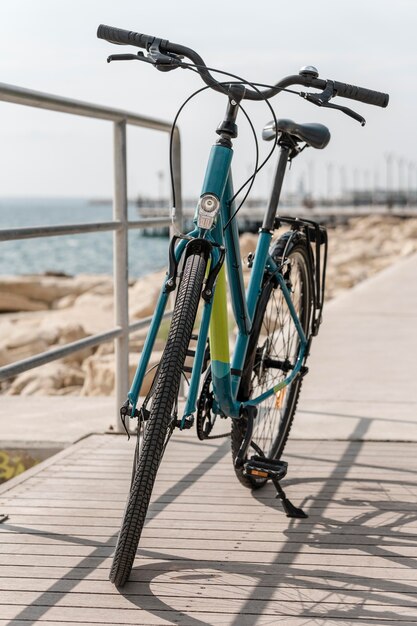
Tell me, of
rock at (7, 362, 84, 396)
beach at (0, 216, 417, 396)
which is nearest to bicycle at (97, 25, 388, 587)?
beach at (0, 216, 417, 396)

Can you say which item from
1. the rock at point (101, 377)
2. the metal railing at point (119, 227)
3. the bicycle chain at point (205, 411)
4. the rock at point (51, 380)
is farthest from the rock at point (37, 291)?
the bicycle chain at point (205, 411)

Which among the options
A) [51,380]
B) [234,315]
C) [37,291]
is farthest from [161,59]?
[37,291]

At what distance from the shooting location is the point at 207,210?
294 cm

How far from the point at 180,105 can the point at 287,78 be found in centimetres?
43

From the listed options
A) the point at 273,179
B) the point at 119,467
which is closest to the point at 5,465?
the point at 119,467

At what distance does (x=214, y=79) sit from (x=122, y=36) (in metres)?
0.29

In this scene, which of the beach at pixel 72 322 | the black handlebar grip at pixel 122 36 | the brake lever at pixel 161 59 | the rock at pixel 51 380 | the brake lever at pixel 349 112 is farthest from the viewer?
the rock at pixel 51 380

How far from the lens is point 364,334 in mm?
7973

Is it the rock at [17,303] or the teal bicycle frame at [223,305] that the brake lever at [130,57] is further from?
the rock at [17,303]

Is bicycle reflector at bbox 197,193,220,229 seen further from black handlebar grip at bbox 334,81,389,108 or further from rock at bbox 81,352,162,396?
rock at bbox 81,352,162,396

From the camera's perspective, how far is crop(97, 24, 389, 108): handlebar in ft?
9.69

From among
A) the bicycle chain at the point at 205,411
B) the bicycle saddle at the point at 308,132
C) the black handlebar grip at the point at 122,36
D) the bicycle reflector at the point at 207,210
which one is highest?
the black handlebar grip at the point at 122,36

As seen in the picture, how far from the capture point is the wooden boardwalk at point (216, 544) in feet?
8.90

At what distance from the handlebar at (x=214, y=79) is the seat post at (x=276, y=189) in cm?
39
